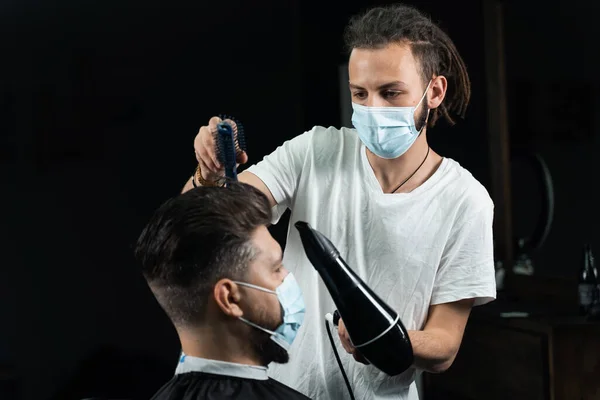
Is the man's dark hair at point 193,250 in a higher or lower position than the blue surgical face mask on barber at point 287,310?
higher

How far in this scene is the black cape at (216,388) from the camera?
5.49ft

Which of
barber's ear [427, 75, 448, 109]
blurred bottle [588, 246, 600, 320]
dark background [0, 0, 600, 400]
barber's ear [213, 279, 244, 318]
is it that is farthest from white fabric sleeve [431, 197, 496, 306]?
dark background [0, 0, 600, 400]

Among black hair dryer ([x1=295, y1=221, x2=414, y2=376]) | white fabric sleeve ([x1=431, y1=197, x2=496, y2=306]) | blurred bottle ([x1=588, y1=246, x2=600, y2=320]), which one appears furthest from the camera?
blurred bottle ([x1=588, y1=246, x2=600, y2=320])

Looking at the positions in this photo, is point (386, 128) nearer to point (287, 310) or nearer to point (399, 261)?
point (399, 261)

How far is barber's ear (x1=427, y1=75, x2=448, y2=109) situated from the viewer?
2.04 m

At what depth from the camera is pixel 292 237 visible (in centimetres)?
204

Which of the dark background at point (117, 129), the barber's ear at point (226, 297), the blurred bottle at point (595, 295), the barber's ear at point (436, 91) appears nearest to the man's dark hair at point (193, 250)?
the barber's ear at point (226, 297)

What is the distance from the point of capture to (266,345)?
1692 mm

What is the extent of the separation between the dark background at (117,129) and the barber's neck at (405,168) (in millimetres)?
2191

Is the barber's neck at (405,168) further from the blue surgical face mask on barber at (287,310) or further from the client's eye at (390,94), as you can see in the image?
the blue surgical face mask on barber at (287,310)

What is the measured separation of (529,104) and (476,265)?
214 cm

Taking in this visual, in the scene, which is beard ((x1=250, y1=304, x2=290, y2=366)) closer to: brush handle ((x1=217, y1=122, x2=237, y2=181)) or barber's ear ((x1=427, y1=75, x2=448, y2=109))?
brush handle ((x1=217, y1=122, x2=237, y2=181))

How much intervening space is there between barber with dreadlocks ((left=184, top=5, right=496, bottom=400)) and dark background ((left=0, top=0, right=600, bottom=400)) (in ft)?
7.34

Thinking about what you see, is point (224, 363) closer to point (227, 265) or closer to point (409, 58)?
point (227, 265)
